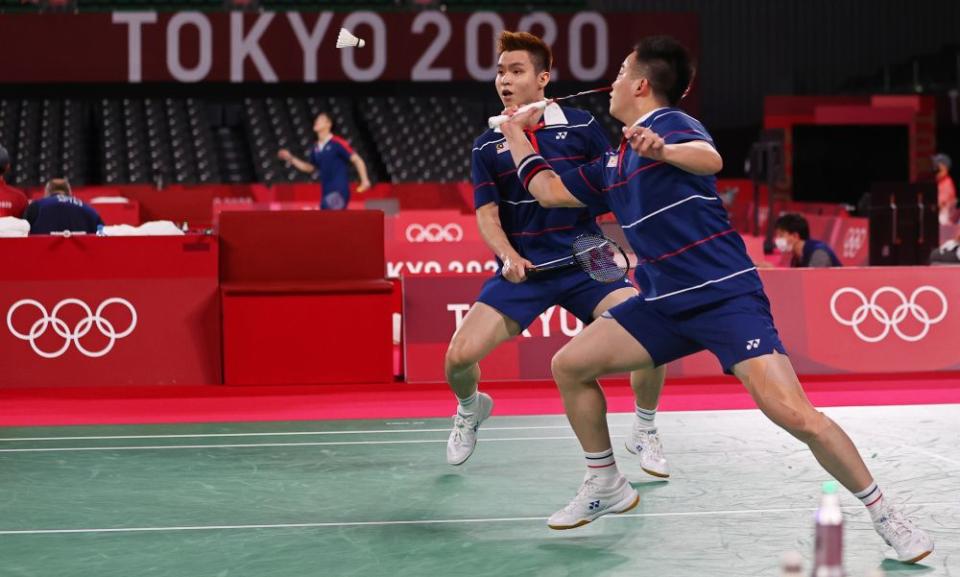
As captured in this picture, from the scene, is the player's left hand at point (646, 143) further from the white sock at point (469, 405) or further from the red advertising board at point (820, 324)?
the red advertising board at point (820, 324)

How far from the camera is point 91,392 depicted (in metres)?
8.80

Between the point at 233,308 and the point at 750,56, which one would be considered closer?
the point at 233,308

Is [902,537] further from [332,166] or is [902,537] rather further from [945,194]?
[945,194]

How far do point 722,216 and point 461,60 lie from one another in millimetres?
20259

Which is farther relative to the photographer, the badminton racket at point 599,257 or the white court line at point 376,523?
the badminton racket at point 599,257

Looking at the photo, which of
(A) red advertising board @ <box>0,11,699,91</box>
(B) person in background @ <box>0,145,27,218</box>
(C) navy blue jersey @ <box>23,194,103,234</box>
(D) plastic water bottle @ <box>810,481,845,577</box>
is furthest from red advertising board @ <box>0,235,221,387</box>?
(A) red advertising board @ <box>0,11,699,91</box>

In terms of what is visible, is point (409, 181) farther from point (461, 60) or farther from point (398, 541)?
point (398, 541)

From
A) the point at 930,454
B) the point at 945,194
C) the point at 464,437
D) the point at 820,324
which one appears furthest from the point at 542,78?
the point at 945,194

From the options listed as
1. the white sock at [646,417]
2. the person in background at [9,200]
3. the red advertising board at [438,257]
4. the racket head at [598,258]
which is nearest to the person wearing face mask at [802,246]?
the red advertising board at [438,257]

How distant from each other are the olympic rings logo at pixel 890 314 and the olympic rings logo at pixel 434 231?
6275mm

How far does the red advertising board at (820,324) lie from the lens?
9.06 meters

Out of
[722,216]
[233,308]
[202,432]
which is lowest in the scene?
[202,432]

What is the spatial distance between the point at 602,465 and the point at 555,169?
1.37 meters

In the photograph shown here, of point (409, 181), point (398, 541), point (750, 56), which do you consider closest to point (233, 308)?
point (398, 541)
